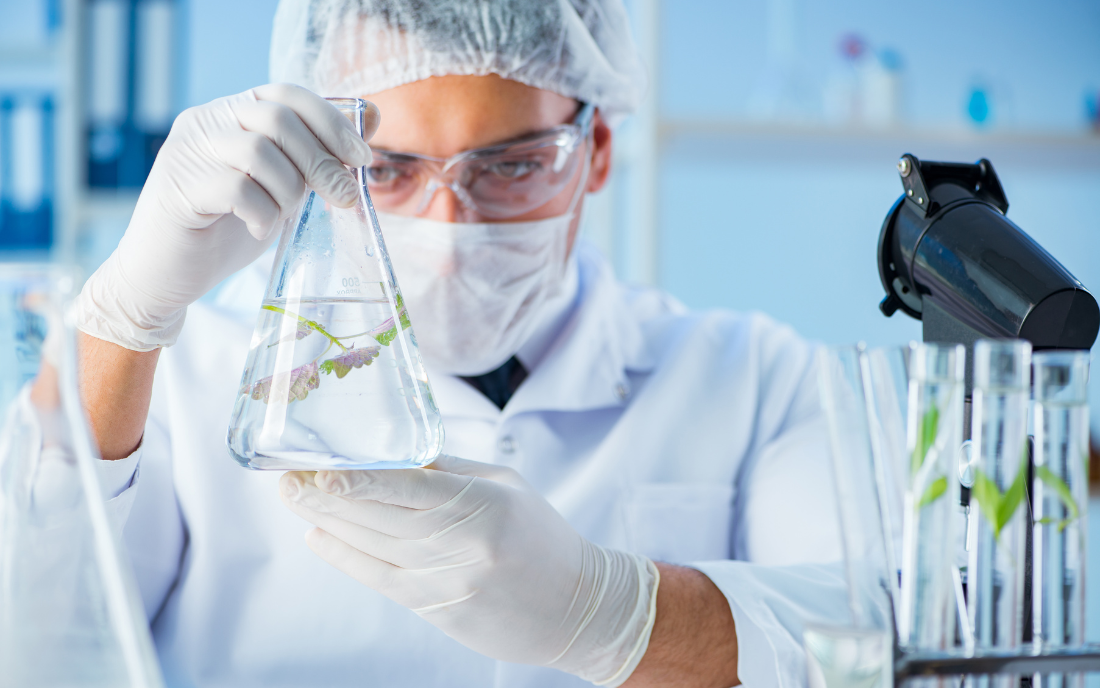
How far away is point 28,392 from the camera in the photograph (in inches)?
16.2

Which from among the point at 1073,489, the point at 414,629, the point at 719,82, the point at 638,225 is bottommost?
the point at 414,629

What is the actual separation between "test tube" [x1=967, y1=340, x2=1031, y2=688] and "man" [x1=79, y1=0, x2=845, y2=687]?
34 centimetres

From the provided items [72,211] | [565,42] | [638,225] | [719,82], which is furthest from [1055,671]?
[72,211]

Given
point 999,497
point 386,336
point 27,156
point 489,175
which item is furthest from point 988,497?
point 27,156

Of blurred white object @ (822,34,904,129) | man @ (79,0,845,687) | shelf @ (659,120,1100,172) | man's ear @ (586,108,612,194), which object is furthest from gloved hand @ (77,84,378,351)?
blurred white object @ (822,34,904,129)

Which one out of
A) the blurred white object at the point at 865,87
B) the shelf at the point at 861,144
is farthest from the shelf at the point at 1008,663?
the blurred white object at the point at 865,87

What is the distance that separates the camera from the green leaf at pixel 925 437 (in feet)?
1.55

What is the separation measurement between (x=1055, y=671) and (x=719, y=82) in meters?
2.15

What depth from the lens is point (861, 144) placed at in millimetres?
2166

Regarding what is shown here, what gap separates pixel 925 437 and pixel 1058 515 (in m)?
0.09

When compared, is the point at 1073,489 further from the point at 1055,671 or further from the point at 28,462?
the point at 28,462

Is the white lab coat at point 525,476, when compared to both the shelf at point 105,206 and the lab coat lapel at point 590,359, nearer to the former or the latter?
the lab coat lapel at point 590,359

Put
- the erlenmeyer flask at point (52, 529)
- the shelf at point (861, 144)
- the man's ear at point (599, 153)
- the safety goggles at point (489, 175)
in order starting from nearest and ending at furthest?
the erlenmeyer flask at point (52, 529)
the safety goggles at point (489, 175)
the man's ear at point (599, 153)
the shelf at point (861, 144)

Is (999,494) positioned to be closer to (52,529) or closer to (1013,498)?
(1013,498)
